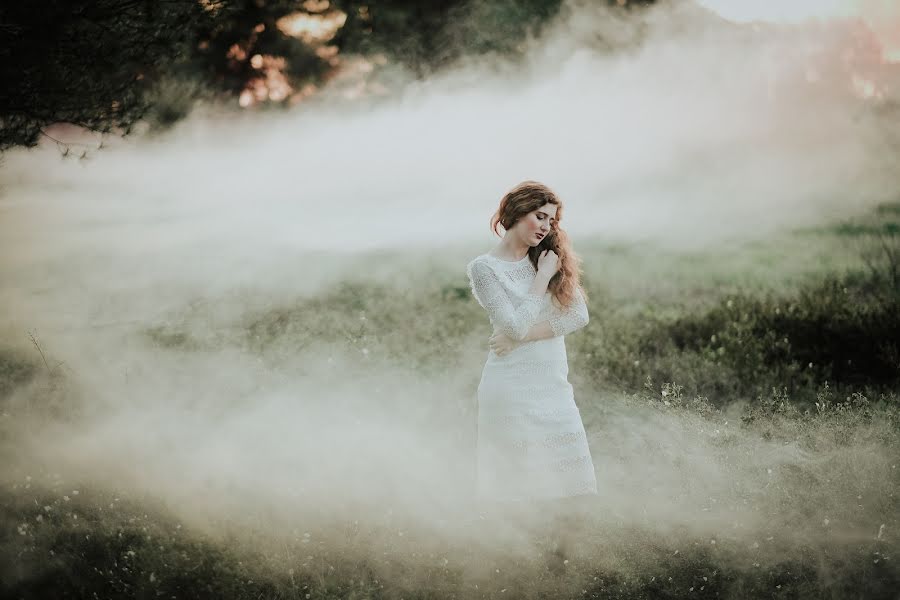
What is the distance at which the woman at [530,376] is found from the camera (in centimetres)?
414

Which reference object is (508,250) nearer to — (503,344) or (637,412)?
(503,344)

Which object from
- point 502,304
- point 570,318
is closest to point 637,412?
point 570,318

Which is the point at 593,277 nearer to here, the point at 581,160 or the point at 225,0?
the point at 581,160

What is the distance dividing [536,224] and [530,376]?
0.86 meters

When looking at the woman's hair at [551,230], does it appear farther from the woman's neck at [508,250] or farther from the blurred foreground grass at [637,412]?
the blurred foreground grass at [637,412]

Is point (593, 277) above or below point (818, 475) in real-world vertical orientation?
below

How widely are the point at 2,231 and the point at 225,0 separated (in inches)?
166

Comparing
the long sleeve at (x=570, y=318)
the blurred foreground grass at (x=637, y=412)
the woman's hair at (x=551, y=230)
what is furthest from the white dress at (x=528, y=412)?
the blurred foreground grass at (x=637, y=412)

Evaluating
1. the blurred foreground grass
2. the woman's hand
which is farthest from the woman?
the blurred foreground grass

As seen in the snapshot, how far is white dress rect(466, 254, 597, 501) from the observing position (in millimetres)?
4142

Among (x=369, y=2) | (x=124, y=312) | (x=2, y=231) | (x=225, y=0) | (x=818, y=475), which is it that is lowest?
(x=124, y=312)

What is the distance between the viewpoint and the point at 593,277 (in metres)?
9.52

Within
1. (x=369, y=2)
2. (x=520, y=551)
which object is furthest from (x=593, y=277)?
(x=369, y=2)

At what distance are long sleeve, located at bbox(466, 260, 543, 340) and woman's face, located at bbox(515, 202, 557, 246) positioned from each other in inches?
11.7
